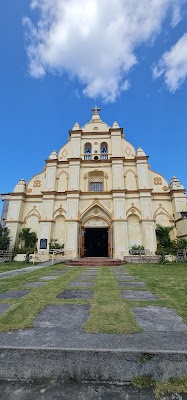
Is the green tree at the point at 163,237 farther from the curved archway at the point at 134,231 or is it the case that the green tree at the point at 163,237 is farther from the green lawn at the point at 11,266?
the green lawn at the point at 11,266

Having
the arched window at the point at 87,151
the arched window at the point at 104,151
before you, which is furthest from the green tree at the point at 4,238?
the arched window at the point at 104,151

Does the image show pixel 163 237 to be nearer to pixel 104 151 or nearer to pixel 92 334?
pixel 104 151

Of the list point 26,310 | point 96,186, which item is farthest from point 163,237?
point 26,310

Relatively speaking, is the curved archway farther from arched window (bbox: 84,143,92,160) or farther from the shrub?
arched window (bbox: 84,143,92,160)

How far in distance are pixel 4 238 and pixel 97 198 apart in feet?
33.5

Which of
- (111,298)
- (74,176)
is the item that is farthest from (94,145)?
(111,298)

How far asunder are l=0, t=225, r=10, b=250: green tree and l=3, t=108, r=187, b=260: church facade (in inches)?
27.3

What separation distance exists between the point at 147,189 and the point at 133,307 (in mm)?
18841

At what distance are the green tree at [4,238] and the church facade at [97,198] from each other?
69cm

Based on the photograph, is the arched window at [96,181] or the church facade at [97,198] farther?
the arched window at [96,181]

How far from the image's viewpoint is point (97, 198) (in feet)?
72.8

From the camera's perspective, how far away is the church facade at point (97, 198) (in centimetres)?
2070

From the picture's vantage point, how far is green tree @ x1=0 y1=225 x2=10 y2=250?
766 inches

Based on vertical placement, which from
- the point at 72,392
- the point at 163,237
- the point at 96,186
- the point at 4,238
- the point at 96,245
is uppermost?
the point at 96,186
